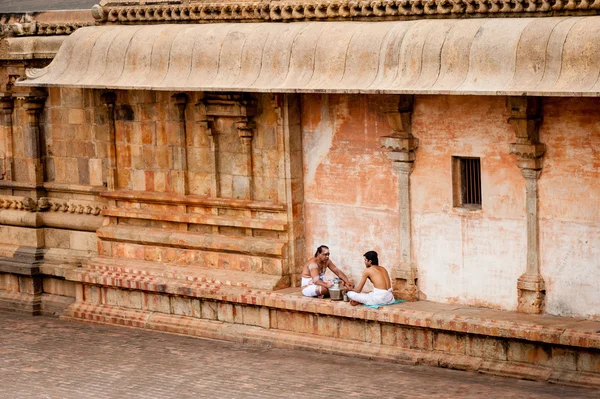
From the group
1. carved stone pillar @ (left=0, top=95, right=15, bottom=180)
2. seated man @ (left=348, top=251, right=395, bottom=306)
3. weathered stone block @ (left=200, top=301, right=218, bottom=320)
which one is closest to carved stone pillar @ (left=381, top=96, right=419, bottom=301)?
seated man @ (left=348, top=251, right=395, bottom=306)

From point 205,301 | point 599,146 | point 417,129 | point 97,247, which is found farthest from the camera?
point 97,247

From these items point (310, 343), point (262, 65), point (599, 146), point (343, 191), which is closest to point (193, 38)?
point (262, 65)

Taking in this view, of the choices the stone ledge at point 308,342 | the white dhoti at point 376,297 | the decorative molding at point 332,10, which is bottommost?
the stone ledge at point 308,342

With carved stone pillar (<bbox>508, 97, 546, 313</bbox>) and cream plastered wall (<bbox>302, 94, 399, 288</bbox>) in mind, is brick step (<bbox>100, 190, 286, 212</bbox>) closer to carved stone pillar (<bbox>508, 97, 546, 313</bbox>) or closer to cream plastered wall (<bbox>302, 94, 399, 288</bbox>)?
cream plastered wall (<bbox>302, 94, 399, 288</bbox>)

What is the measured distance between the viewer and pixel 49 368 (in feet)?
59.3

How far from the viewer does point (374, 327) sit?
1756 centimetres

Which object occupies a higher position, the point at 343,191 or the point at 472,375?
the point at 343,191

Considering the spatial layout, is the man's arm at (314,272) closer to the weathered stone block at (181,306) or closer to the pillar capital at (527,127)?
the weathered stone block at (181,306)

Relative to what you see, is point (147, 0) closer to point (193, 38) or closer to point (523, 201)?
point (193, 38)

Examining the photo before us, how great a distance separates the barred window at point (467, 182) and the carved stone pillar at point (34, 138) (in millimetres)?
6611

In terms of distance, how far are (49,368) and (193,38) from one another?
421cm

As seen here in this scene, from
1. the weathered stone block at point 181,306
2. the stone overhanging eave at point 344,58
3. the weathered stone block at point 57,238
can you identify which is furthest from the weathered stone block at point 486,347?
the weathered stone block at point 57,238

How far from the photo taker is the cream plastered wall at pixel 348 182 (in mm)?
17953

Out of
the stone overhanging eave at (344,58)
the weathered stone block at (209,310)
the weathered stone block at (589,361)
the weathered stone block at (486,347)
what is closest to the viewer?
the stone overhanging eave at (344,58)
